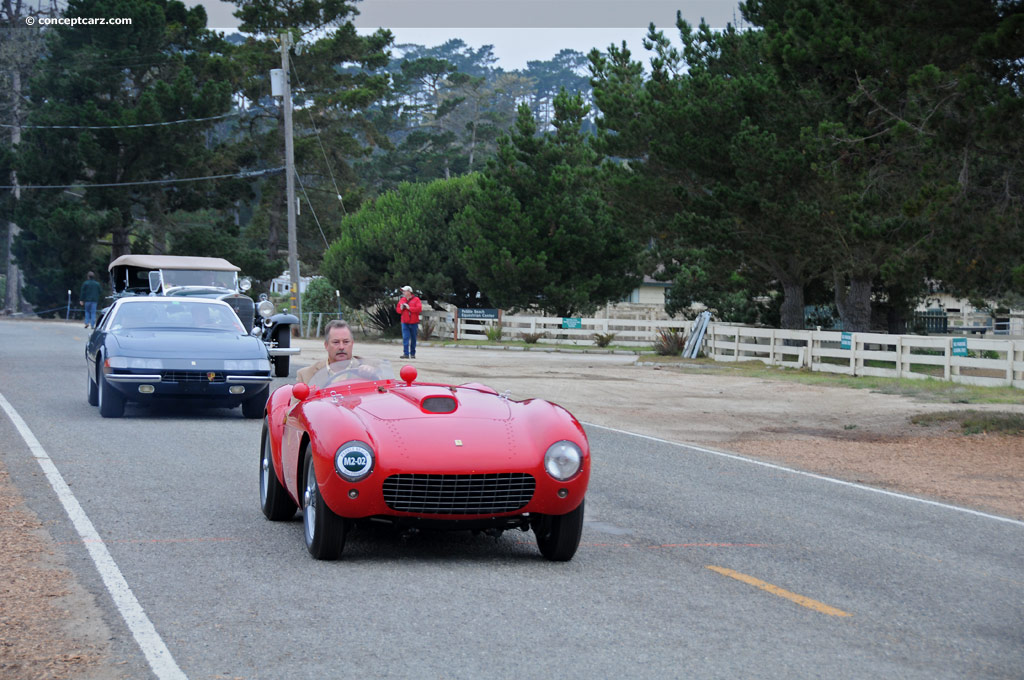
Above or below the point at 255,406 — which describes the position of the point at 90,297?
above

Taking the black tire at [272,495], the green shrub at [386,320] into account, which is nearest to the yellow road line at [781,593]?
the black tire at [272,495]

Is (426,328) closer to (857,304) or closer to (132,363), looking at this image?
(857,304)

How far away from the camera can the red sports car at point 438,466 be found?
6.64 metres

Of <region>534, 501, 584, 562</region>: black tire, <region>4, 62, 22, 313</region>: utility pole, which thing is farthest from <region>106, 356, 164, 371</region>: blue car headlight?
<region>4, 62, 22, 313</region>: utility pole

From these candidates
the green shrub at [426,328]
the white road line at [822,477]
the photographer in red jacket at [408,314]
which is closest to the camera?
the white road line at [822,477]

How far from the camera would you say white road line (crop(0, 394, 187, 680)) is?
5012 millimetres

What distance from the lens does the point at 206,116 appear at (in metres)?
56.9

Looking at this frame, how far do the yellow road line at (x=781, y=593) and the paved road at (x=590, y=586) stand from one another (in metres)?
0.02

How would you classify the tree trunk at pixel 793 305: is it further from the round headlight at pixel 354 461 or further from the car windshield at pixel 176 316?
the round headlight at pixel 354 461

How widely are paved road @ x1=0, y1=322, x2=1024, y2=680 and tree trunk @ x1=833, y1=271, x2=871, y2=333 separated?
22022 mm

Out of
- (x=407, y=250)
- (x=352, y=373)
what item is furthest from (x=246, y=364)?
(x=407, y=250)

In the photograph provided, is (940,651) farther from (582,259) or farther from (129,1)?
(129,1)

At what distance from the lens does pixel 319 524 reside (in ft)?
22.5

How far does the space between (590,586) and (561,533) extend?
544 mm
